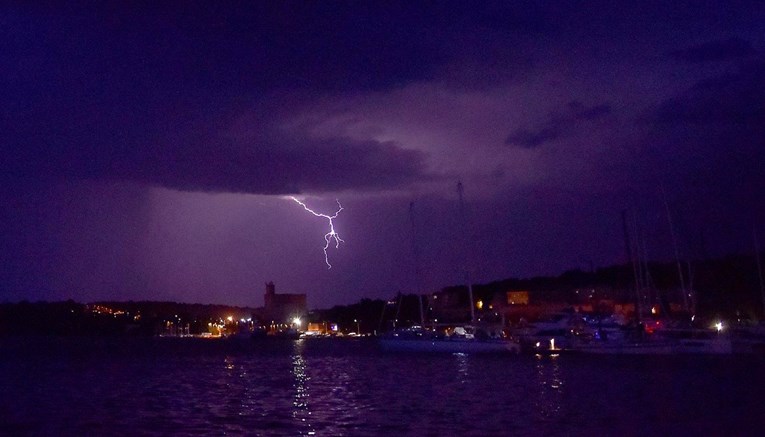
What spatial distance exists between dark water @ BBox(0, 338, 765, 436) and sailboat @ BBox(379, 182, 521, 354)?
24298mm

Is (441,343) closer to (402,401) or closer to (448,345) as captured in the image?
(448,345)

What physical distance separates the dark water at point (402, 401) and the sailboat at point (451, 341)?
79.7ft

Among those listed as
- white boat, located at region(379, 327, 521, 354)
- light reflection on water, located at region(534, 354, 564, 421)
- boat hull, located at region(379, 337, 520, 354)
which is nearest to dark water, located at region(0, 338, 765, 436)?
light reflection on water, located at region(534, 354, 564, 421)

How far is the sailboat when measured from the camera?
99.2 m

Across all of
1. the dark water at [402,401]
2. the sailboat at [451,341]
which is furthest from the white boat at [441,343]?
the dark water at [402,401]

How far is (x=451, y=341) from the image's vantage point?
10250cm

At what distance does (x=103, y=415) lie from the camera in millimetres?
40375

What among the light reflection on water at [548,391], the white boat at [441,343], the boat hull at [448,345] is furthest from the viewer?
the white boat at [441,343]

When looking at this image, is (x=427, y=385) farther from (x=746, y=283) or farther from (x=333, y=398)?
(x=746, y=283)

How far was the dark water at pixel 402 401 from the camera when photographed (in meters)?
34.2

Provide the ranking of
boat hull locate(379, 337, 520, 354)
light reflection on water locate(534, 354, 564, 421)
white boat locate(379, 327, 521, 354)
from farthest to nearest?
white boat locate(379, 327, 521, 354) < boat hull locate(379, 337, 520, 354) < light reflection on water locate(534, 354, 564, 421)

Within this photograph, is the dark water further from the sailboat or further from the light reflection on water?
the sailboat

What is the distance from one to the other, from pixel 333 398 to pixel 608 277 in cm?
14139

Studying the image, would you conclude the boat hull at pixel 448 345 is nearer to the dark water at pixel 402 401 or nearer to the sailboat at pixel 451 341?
the sailboat at pixel 451 341
